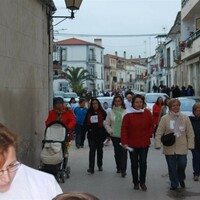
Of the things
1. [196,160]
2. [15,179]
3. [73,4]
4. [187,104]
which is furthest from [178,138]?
[187,104]

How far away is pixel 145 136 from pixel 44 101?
A: 3.74m

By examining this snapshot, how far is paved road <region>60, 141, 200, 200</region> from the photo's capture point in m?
8.20

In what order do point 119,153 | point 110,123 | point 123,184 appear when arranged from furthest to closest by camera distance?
point 110,123 → point 119,153 → point 123,184

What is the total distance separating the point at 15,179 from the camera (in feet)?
7.13

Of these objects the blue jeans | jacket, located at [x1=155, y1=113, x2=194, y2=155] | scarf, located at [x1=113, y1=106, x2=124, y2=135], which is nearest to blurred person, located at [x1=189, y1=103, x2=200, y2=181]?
jacket, located at [x1=155, y1=113, x2=194, y2=155]

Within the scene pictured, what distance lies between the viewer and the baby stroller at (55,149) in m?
8.67

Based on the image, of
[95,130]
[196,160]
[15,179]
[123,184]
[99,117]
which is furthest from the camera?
[99,117]

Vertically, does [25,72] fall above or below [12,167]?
above

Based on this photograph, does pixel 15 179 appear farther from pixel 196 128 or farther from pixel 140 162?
pixel 196 128

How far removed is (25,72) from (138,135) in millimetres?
2480

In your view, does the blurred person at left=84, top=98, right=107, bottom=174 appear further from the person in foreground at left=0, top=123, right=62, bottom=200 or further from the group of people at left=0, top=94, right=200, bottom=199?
the person in foreground at left=0, top=123, right=62, bottom=200

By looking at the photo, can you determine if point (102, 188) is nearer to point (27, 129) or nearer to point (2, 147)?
point (27, 129)

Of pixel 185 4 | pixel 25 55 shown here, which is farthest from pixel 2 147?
pixel 185 4

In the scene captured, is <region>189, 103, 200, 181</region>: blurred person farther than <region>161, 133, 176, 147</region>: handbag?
Yes
